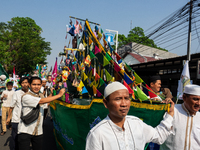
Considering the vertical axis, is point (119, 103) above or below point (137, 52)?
below

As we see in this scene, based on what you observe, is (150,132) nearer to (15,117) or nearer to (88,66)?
(88,66)

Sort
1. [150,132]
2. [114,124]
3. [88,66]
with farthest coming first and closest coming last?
[88,66], [150,132], [114,124]

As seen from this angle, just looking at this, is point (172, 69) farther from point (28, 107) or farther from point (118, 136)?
point (118, 136)

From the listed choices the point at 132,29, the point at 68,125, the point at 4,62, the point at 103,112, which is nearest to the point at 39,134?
the point at 68,125

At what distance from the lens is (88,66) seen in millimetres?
4094

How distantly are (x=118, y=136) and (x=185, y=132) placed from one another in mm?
1163

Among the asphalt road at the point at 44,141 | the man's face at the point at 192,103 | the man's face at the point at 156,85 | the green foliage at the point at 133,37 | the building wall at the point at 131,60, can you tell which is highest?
the green foliage at the point at 133,37

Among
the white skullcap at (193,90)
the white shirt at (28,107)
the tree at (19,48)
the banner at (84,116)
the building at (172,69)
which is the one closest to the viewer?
the white skullcap at (193,90)

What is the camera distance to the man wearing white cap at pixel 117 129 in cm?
144

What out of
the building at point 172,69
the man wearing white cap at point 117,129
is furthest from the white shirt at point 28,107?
the building at point 172,69

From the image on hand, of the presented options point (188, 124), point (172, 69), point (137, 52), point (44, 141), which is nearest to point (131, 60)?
point (137, 52)

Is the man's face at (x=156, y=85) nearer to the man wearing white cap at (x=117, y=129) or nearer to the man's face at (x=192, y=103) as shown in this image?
the man's face at (x=192, y=103)

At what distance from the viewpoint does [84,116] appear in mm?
2924

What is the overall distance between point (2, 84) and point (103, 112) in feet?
23.6
